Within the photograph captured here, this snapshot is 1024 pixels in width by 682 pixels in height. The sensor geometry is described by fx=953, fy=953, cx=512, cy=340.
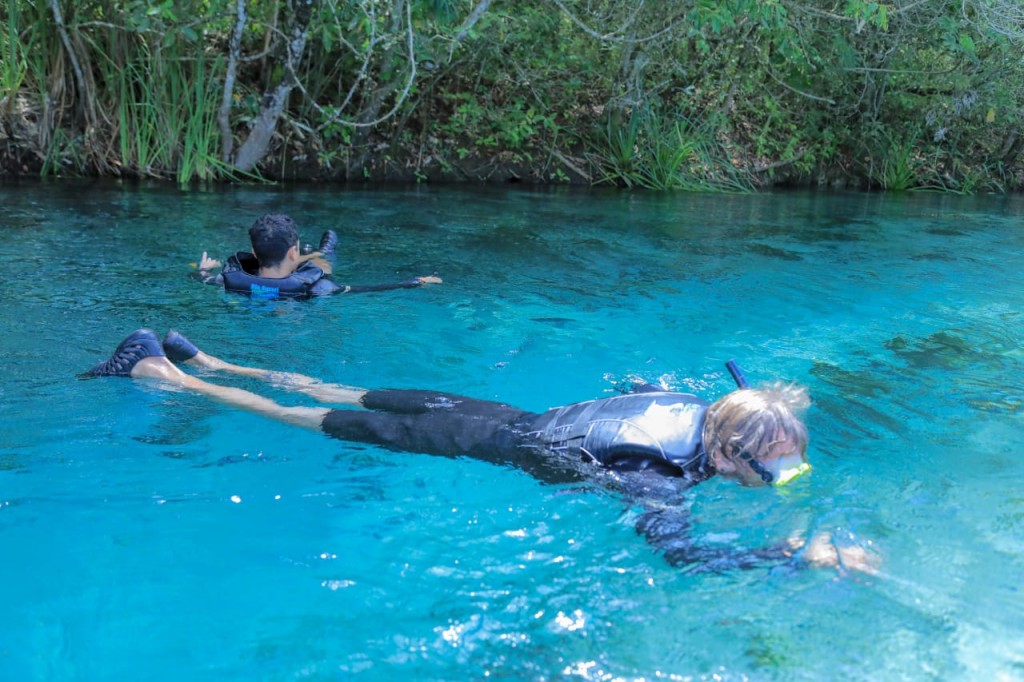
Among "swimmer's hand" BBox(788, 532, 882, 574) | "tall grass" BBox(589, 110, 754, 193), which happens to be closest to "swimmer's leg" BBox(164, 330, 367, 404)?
"swimmer's hand" BBox(788, 532, 882, 574)

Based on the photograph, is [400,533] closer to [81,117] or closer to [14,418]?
[14,418]

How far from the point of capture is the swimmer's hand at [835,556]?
10.2ft

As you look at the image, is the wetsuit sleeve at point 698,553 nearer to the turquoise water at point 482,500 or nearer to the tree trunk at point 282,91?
the turquoise water at point 482,500

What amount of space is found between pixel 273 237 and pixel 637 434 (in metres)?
3.85

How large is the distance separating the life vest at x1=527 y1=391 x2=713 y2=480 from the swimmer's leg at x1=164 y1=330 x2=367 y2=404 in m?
1.19

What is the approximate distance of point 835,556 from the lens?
10.3 ft

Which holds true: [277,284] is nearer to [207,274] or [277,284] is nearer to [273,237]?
[273,237]

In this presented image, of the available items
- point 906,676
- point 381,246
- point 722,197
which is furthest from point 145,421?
point 722,197

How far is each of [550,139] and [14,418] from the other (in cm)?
1167

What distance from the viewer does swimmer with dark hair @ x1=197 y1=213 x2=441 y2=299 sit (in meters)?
6.52

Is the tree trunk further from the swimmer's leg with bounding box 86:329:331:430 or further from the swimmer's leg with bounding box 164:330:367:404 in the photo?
the swimmer's leg with bounding box 86:329:331:430

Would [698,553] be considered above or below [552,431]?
below

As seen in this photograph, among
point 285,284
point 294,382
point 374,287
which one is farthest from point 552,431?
point 285,284

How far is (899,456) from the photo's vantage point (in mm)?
4164
